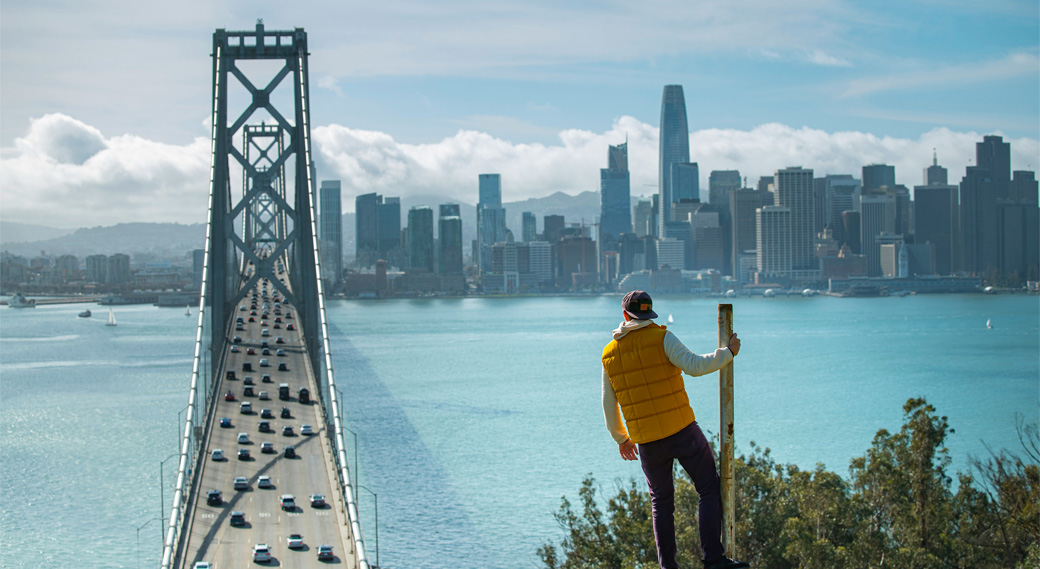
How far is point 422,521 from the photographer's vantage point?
27.6m

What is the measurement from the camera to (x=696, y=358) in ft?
12.7

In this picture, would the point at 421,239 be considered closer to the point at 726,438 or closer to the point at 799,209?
the point at 799,209

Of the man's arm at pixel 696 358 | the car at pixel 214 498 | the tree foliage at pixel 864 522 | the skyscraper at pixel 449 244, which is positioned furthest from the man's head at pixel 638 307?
the skyscraper at pixel 449 244

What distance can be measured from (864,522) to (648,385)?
14.2m

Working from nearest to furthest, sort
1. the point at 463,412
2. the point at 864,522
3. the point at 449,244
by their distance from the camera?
the point at 864,522 < the point at 463,412 < the point at 449,244

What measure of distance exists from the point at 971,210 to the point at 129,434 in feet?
572

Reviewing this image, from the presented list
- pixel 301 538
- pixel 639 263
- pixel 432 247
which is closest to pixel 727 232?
pixel 639 263

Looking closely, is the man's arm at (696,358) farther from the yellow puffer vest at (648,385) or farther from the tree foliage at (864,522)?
the tree foliage at (864,522)

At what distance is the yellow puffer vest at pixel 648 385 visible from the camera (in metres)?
4.09

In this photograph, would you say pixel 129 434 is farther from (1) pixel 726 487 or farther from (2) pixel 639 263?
(2) pixel 639 263

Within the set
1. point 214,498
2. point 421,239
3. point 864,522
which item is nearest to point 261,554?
point 214,498

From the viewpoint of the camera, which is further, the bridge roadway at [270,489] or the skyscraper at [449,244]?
the skyscraper at [449,244]

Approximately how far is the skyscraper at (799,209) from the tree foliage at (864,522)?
6423 inches

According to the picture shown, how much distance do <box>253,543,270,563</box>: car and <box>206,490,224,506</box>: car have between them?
9.11 ft
